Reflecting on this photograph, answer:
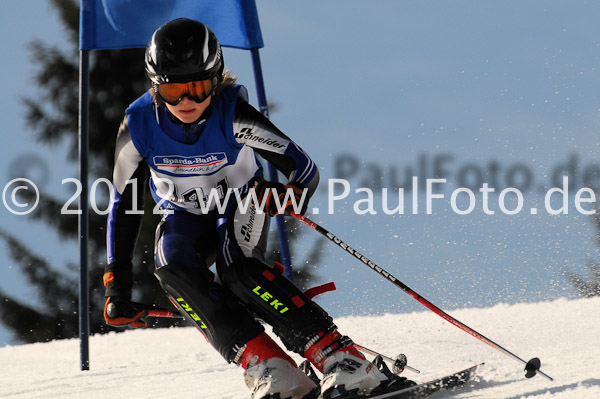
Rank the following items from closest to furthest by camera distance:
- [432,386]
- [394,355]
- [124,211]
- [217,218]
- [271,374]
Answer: [271,374] < [432,386] < [217,218] < [124,211] < [394,355]

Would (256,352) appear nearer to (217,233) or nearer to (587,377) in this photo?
(217,233)

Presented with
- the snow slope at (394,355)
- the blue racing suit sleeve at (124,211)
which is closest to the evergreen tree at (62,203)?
the snow slope at (394,355)

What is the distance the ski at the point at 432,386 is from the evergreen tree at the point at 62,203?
8.60 metres

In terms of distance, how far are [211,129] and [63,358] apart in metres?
3.96

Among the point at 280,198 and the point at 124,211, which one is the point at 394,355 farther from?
the point at 124,211

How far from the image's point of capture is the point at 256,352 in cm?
278

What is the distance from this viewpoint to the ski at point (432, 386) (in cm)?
282

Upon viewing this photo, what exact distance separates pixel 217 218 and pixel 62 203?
9.42m

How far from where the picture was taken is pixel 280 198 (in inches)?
117

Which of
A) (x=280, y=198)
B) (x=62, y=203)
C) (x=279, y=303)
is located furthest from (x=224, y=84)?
(x=62, y=203)

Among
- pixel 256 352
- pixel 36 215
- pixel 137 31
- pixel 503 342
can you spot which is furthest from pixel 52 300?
pixel 256 352

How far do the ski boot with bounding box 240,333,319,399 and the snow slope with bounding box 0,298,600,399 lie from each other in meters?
0.63

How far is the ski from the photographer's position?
2.82 meters

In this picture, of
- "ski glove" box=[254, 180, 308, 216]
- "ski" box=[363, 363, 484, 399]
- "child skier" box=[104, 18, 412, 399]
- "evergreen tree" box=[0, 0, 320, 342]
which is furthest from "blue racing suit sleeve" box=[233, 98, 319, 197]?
"evergreen tree" box=[0, 0, 320, 342]
